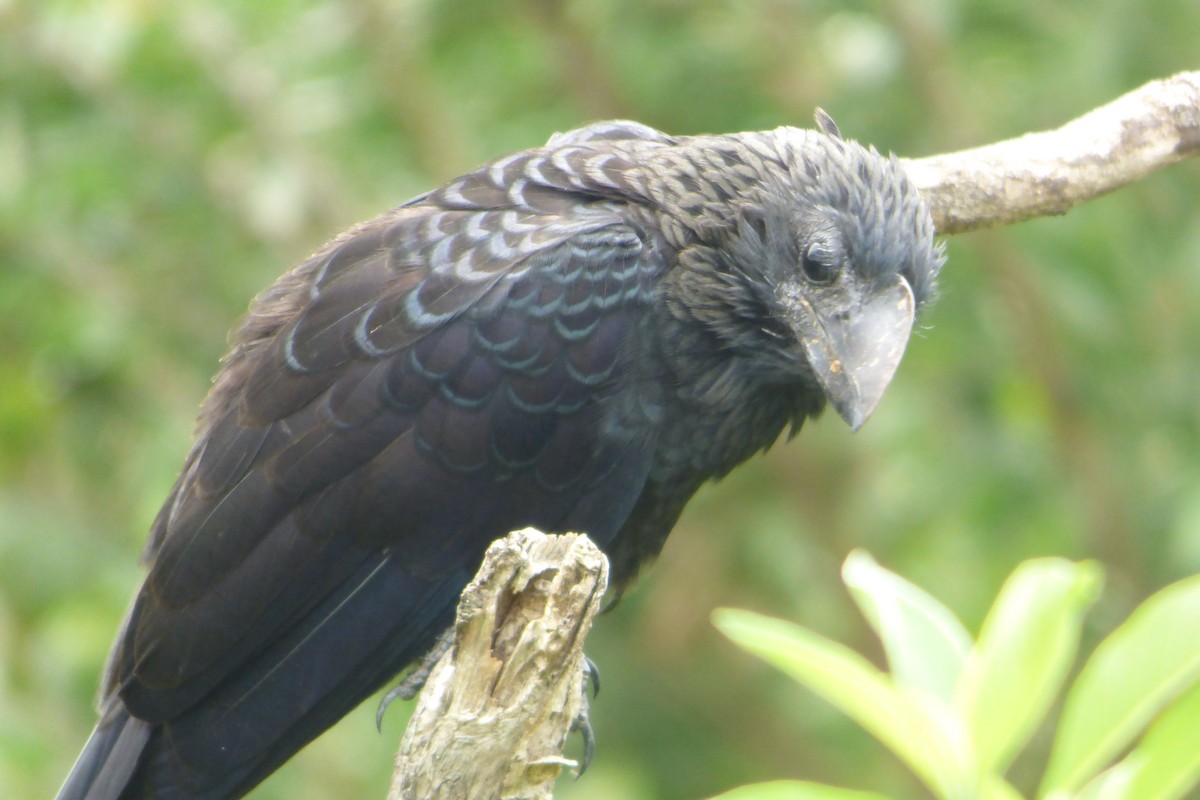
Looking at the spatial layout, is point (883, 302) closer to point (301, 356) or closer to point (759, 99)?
point (301, 356)

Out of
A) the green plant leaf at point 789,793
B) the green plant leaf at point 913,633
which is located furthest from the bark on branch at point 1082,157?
the green plant leaf at point 789,793

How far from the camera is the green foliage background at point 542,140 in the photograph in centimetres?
381

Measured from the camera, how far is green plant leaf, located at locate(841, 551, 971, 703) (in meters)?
1.49

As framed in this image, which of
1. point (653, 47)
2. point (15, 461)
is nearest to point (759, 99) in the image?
point (653, 47)

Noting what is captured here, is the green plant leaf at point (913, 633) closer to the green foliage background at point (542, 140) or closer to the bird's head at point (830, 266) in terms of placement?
the bird's head at point (830, 266)

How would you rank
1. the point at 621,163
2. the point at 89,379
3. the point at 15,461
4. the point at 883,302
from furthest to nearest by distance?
1. the point at 15,461
2. the point at 89,379
3. the point at 621,163
4. the point at 883,302

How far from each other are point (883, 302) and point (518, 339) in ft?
2.23

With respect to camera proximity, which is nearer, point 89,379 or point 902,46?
point 902,46

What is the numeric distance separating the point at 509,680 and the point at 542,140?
266 centimetres

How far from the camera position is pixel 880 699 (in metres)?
1.42

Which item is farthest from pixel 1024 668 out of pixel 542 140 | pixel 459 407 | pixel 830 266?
pixel 542 140

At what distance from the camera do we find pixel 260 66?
3.99m

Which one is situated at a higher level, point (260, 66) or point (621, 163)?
point (260, 66)

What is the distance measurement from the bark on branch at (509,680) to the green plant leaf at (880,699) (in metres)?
0.40
